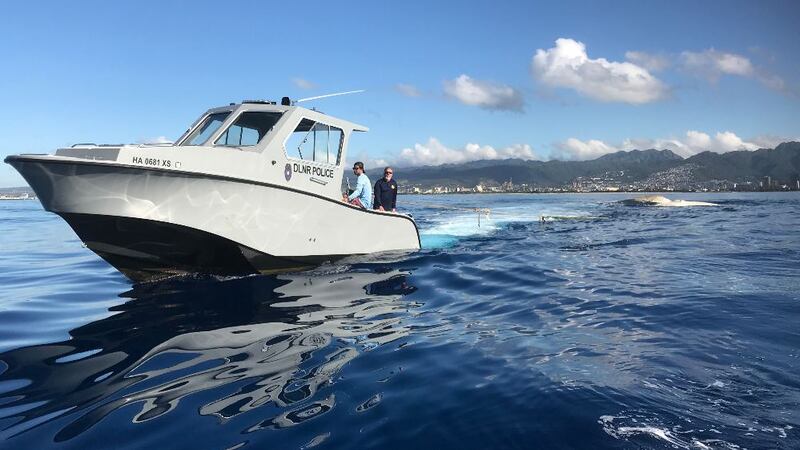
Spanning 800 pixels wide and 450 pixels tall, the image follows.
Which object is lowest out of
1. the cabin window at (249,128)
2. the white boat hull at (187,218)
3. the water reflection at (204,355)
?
the water reflection at (204,355)

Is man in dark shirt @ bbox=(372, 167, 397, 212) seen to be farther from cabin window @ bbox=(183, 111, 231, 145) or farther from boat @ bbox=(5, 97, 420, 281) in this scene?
cabin window @ bbox=(183, 111, 231, 145)

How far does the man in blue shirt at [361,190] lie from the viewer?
11.7 meters

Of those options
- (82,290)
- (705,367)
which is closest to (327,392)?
(705,367)

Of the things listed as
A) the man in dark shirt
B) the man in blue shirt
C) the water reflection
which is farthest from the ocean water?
the man in dark shirt

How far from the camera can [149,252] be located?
8.22 meters

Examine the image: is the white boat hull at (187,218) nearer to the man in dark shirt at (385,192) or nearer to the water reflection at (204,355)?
the water reflection at (204,355)

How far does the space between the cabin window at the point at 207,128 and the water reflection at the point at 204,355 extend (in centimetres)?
291

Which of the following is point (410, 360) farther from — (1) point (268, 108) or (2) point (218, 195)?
(1) point (268, 108)

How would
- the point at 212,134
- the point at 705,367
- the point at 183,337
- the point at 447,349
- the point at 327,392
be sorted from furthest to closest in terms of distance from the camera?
the point at 212,134, the point at 183,337, the point at 447,349, the point at 705,367, the point at 327,392

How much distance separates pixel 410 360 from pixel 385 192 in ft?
28.0

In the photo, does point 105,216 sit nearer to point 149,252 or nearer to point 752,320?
point 149,252

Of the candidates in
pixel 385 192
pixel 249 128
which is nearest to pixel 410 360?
pixel 249 128

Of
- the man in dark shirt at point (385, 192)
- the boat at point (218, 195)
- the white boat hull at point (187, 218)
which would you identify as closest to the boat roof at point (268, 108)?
the boat at point (218, 195)

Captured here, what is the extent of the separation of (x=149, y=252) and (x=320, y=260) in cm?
326
